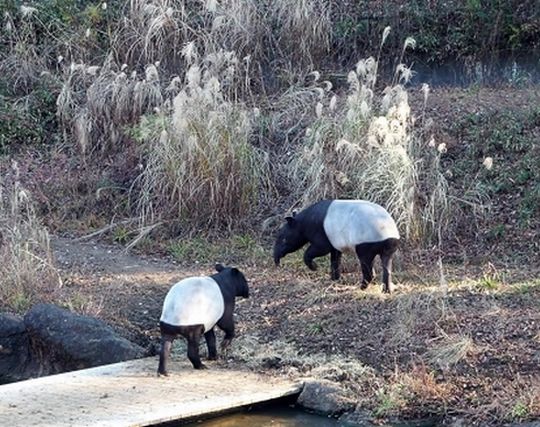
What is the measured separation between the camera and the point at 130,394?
9797mm

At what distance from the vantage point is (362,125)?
1425cm

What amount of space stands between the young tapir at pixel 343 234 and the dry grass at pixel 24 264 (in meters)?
2.38

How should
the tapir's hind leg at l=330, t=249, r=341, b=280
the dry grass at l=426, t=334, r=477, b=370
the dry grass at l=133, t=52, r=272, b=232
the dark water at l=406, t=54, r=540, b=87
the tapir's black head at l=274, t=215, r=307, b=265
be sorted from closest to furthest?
1. the dry grass at l=426, t=334, r=477, b=370
2. the tapir's hind leg at l=330, t=249, r=341, b=280
3. the tapir's black head at l=274, t=215, r=307, b=265
4. the dry grass at l=133, t=52, r=272, b=232
5. the dark water at l=406, t=54, r=540, b=87

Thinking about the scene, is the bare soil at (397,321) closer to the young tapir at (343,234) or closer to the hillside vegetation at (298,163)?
the hillside vegetation at (298,163)

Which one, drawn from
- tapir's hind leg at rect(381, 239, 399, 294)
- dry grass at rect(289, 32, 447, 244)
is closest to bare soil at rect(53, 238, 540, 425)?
tapir's hind leg at rect(381, 239, 399, 294)

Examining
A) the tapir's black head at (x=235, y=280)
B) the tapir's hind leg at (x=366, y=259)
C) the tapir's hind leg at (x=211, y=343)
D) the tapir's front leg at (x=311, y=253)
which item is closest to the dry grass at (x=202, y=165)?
the tapir's front leg at (x=311, y=253)

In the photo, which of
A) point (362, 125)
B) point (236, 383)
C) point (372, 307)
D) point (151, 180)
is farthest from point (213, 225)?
point (236, 383)

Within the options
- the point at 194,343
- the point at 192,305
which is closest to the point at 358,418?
the point at 194,343

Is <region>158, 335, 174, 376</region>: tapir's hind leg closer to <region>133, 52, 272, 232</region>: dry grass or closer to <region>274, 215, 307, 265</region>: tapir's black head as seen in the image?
<region>274, 215, 307, 265</region>: tapir's black head

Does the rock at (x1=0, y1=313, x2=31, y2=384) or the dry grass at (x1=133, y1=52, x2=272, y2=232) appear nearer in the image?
the rock at (x1=0, y1=313, x2=31, y2=384)

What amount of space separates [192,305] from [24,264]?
8.99ft

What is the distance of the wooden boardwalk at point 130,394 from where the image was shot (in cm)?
931

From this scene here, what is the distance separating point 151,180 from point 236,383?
201 inches

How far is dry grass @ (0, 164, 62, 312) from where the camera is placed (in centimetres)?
1227
